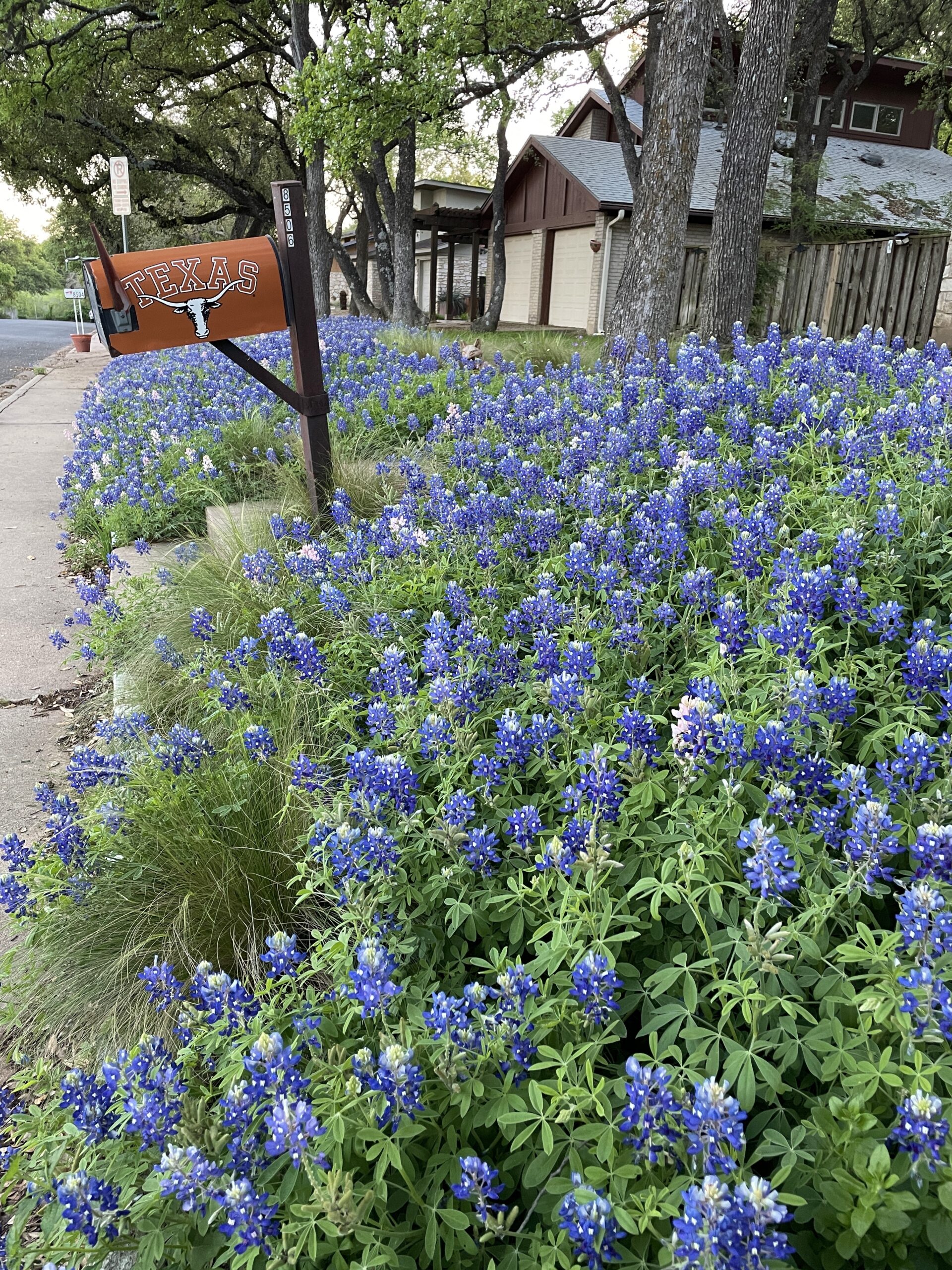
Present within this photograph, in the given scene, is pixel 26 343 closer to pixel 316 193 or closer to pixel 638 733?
pixel 316 193

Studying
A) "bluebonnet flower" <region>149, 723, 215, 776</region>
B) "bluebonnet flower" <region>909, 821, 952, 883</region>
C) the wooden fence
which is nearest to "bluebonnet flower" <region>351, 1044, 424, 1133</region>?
"bluebonnet flower" <region>909, 821, 952, 883</region>

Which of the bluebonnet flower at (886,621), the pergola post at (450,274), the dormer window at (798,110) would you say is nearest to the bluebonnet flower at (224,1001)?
the bluebonnet flower at (886,621)

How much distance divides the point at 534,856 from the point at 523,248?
31241 mm

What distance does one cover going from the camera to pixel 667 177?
7.63 metres

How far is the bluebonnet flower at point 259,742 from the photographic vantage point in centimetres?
257

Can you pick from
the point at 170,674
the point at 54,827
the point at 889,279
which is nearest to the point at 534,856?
the point at 54,827

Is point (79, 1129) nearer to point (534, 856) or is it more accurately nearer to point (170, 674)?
point (534, 856)

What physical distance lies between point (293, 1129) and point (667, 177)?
26.3 feet

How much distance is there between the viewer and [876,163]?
83.7ft

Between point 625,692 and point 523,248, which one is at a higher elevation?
point 523,248

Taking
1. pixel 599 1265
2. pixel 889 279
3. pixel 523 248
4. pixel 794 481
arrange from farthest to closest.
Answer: pixel 523 248
pixel 889 279
pixel 794 481
pixel 599 1265

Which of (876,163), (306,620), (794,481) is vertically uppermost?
(876,163)

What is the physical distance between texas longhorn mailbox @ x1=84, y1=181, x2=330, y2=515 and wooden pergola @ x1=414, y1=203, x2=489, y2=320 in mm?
25745

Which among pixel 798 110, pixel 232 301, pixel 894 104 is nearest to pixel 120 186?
pixel 232 301
